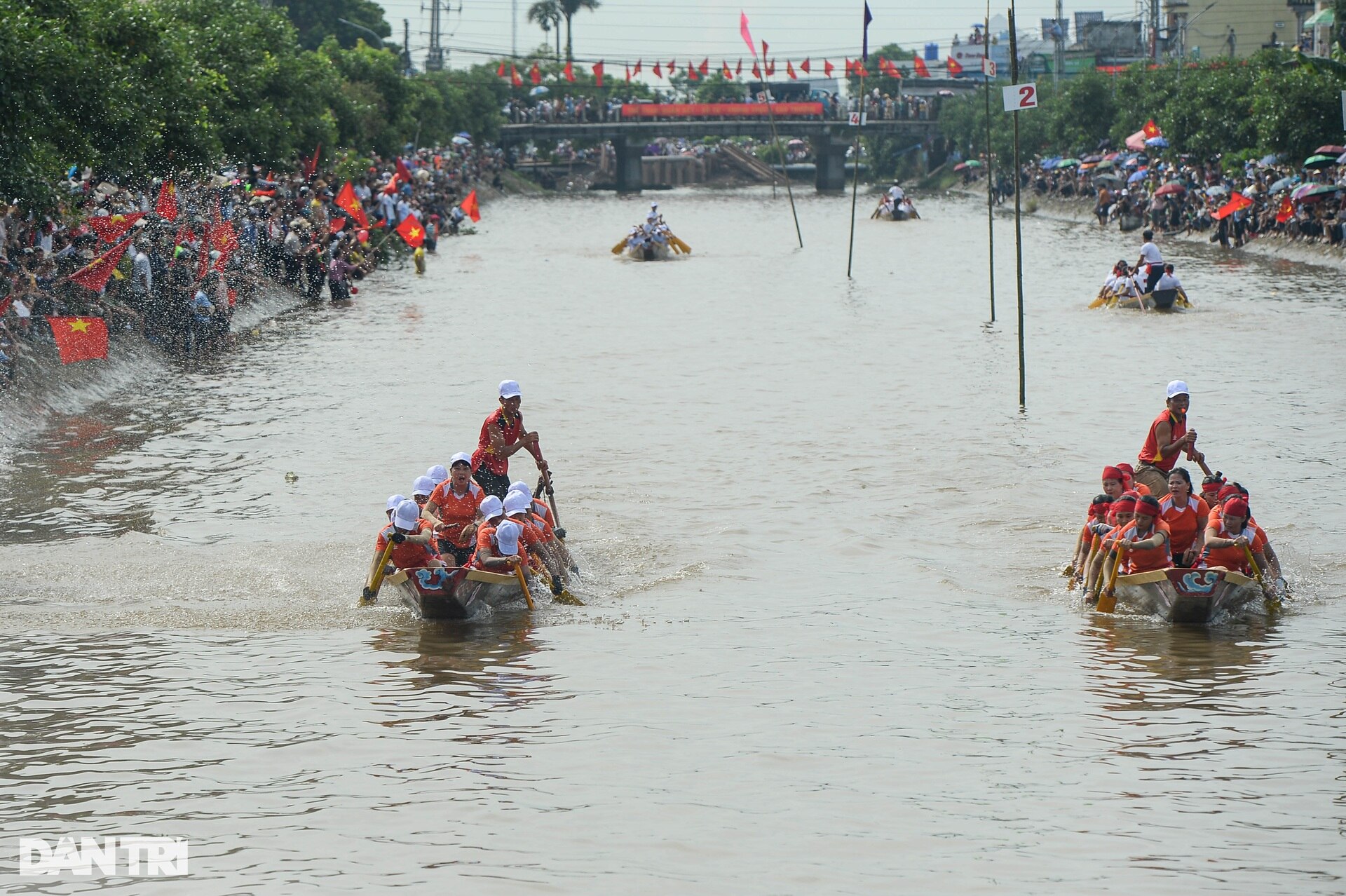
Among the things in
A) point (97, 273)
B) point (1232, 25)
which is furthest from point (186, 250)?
point (1232, 25)

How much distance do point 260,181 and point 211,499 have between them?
23634 millimetres

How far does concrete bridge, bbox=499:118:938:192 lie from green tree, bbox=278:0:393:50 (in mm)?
11169

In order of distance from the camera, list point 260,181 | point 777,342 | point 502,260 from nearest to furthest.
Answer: point 777,342, point 260,181, point 502,260

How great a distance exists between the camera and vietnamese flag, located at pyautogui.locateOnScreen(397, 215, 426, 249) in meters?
45.5

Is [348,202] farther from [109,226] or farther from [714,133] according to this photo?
[714,133]

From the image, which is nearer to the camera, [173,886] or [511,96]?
[173,886]

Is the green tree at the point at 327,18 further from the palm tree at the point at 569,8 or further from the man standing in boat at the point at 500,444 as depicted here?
the man standing in boat at the point at 500,444

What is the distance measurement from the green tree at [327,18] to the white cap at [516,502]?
9124 cm

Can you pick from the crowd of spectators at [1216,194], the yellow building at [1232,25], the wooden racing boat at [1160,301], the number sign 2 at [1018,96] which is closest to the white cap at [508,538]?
the number sign 2 at [1018,96]

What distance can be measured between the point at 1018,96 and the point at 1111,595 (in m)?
9.30

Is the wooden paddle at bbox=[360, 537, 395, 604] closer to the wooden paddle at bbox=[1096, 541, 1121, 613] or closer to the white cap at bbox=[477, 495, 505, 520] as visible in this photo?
the white cap at bbox=[477, 495, 505, 520]

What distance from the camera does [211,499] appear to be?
19.3 m

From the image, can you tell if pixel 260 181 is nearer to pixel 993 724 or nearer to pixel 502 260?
pixel 502 260

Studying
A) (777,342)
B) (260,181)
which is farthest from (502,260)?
(777,342)
